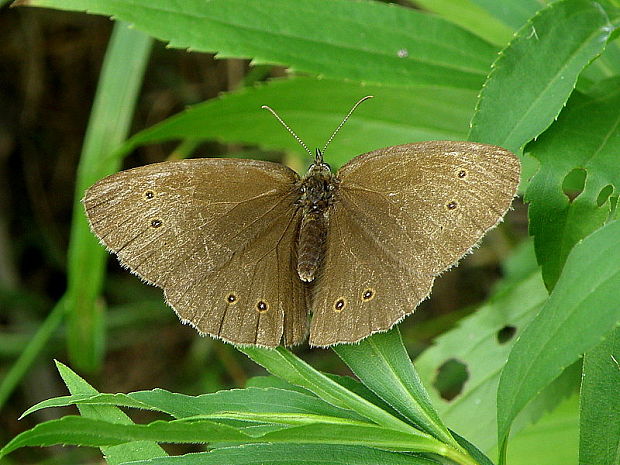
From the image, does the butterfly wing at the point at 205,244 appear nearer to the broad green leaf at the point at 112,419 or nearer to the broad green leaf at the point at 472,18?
the broad green leaf at the point at 112,419

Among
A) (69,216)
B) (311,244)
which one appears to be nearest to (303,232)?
(311,244)

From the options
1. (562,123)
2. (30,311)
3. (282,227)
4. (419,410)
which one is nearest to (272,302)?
(282,227)

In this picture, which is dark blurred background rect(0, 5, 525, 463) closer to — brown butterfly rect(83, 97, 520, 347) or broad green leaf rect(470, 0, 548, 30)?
broad green leaf rect(470, 0, 548, 30)

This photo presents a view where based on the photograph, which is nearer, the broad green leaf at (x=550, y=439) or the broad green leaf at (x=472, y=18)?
the broad green leaf at (x=550, y=439)

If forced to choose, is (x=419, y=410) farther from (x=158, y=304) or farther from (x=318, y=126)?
(x=158, y=304)

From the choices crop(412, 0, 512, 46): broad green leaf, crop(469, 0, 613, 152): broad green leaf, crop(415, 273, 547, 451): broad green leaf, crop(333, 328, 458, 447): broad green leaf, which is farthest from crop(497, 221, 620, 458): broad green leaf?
crop(412, 0, 512, 46): broad green leaf

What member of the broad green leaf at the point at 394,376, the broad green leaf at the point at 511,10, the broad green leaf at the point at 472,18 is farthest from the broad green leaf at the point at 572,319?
the broad green leaf at the point at 472,18

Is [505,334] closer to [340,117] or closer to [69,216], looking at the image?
[340,117]
